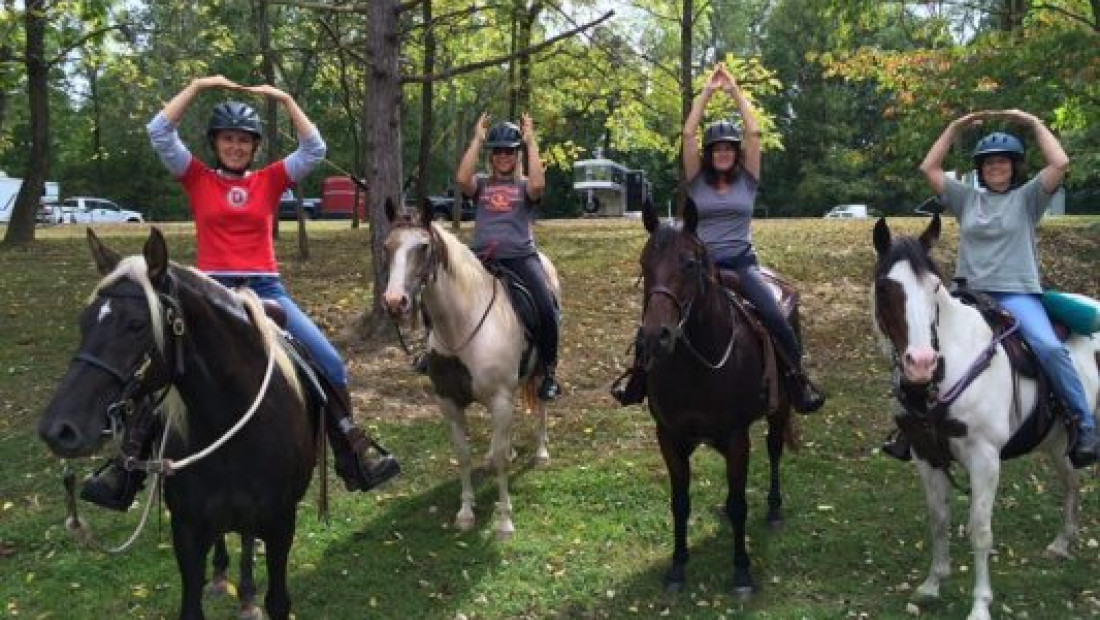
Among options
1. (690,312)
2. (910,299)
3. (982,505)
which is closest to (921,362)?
(910,299)

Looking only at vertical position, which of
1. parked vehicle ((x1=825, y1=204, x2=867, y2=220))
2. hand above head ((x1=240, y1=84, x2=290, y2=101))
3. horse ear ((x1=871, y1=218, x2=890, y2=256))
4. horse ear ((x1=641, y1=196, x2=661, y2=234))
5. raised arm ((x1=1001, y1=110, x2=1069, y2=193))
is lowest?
horse ear ((x1=871, y1=218, x2=890, y2=256))

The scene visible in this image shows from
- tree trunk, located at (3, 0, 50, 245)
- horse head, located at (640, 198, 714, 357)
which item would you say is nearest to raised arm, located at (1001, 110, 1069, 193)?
horse head, located at (640, 198, 714, 357)

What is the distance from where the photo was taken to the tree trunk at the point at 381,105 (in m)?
10.7

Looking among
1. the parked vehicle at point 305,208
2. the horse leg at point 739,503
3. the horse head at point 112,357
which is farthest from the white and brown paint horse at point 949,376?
the parked vehicle at point 305,208

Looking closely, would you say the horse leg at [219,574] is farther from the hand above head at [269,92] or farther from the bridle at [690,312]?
the bridle at [690,312]

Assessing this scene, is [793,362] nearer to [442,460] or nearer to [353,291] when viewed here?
[442,460]

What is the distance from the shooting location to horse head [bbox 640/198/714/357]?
530 centimetres

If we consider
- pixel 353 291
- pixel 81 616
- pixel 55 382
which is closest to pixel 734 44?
pixel 353 291

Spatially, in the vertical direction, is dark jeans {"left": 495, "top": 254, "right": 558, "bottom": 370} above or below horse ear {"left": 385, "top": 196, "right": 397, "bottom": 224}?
below

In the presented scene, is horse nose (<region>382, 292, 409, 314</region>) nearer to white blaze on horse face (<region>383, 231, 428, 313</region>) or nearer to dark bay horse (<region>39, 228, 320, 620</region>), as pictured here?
white blaze on horse face (<region>383, 231, 428, 313</region>)

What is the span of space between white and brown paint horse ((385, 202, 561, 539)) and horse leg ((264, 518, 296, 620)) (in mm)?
2170

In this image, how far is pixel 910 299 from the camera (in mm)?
5195

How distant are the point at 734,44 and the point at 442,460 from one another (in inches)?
2045

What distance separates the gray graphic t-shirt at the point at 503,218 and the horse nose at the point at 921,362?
3678mm
